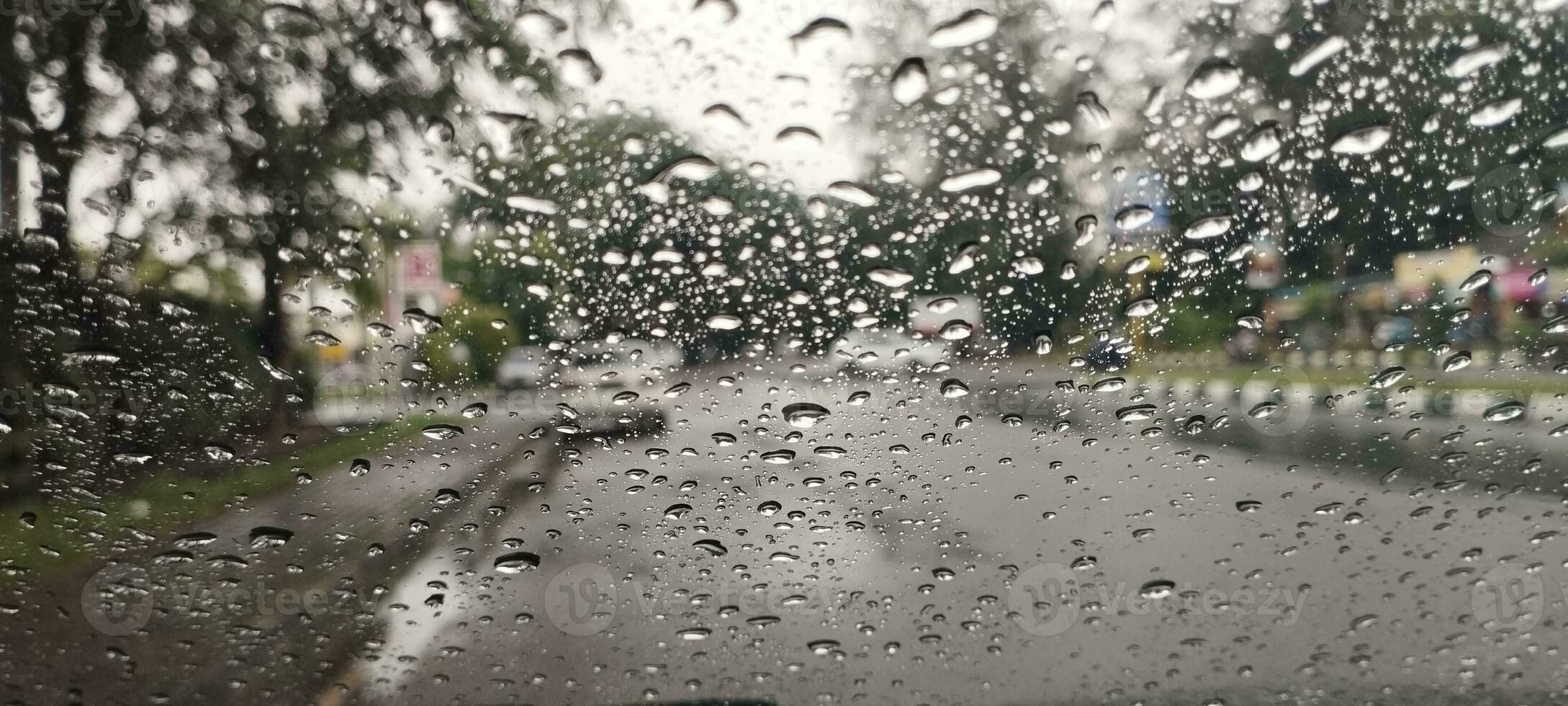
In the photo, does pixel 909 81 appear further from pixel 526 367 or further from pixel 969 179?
pixel 526 367

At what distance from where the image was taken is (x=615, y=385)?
1.72m

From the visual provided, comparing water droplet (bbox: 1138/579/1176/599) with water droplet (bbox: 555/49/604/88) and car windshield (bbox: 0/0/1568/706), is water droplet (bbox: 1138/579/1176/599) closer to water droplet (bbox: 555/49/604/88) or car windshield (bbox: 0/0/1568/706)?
car windshield (bbox: 0/0/1568/706)

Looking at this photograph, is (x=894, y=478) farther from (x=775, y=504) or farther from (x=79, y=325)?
(x=79, y=325)

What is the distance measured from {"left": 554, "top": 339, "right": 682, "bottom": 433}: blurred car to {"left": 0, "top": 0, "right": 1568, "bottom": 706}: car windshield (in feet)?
0.04

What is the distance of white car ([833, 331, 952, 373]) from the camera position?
5.61 feet

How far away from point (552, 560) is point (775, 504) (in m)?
0.58

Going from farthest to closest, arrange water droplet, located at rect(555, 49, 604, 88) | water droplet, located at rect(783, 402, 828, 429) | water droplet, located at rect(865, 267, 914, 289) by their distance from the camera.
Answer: water droplet, located at rect(783, 402, 828, 429)
water droplet, located at rect(865, 267, 914, 289)
water droplet, located at rect(555, 49, 604, 88)

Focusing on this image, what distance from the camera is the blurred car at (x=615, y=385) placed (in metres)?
1.68

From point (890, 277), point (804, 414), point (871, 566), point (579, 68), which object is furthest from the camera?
point (871, 566)

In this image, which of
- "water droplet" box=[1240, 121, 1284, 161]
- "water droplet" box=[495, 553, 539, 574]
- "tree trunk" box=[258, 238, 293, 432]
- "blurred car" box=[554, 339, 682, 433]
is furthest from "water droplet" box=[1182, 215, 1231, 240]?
"tree trunk" box=[258, 238, 293, 432]

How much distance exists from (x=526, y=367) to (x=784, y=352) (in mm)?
604

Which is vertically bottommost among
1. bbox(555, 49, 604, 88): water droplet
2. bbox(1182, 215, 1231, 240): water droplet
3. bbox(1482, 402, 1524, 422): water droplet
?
bbox(1482, 402, 1524, 422): water droplet

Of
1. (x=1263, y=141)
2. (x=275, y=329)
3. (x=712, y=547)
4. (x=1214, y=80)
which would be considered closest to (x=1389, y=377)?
(x=1263, y=141)

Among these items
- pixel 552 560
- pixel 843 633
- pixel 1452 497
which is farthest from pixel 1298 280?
pixel 552 560
